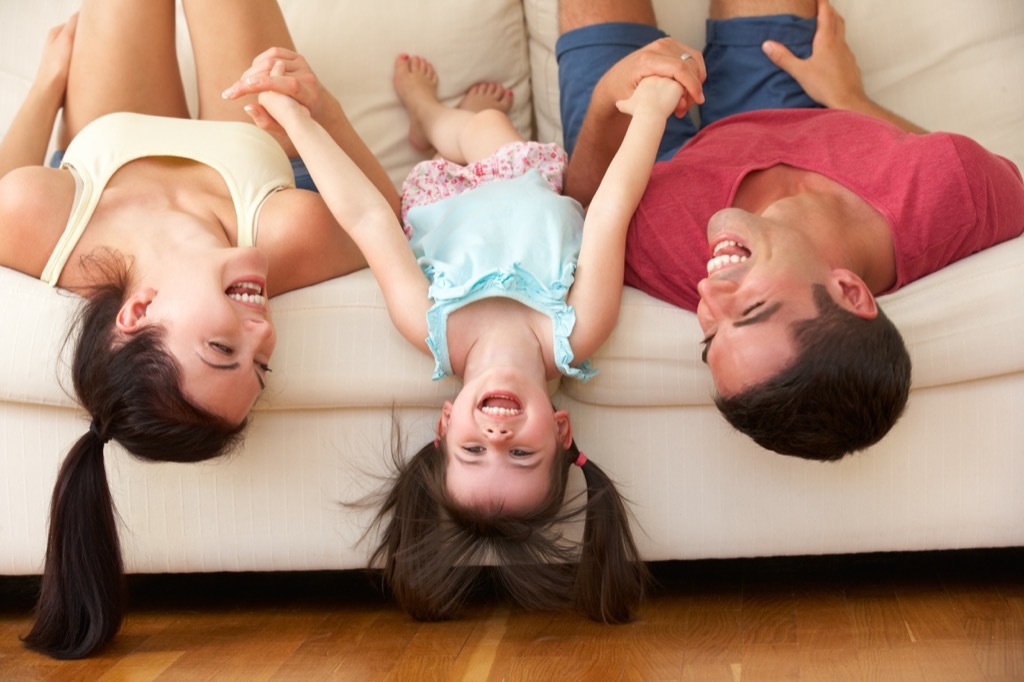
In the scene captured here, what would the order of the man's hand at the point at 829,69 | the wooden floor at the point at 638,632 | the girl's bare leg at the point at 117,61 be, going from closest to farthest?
1. the wooden floor at the point at 638,632
2. the girl's bare leg at the point at 117,61
3. the man's hand at the point at 829,69

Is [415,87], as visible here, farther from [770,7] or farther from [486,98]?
[770,7]

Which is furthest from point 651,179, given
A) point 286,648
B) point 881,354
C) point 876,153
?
point 286,648

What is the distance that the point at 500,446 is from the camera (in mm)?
1552

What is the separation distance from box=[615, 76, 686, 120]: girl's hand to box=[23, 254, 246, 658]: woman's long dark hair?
0.82 meters

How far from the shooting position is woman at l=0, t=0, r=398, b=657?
1.54 metres

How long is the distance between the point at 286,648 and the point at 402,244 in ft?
2.07

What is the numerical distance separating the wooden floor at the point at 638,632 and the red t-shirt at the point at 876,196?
19.0 inches

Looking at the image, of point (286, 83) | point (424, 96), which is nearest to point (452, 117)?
point (424, 96)

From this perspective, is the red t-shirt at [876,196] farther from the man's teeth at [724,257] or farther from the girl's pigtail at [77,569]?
the girl's pigtail at [77,569]

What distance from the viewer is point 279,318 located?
1.70 metres

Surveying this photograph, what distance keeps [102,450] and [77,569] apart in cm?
17

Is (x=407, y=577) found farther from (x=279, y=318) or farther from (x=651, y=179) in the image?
(x=651, y=179)

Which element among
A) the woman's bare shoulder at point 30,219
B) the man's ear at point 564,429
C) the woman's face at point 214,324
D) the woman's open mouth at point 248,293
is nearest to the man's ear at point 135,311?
the woman's face at point 214,324

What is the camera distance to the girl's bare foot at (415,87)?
7.91 ft
